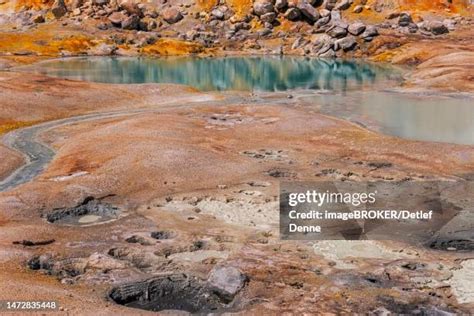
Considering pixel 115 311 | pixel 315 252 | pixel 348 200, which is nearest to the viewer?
pixel 115 311

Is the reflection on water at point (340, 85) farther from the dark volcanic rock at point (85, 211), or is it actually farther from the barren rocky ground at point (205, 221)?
the dark volcanic rock at point (85, 211)

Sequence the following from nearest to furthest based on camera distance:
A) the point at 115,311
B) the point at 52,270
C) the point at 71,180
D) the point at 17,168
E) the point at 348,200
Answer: the point at 115,311 < the point at 52,270 < the point at 348,200 < the point at 71,180 < the point at 17,168

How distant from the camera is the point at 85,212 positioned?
160ft

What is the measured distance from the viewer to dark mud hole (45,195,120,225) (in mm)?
46938

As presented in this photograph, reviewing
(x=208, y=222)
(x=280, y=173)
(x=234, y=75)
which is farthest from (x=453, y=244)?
(x=234, y=75)

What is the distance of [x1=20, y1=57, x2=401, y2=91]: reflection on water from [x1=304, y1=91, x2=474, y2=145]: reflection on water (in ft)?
78.3

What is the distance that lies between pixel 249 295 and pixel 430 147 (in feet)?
142

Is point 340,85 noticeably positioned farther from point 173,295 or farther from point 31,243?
point 173,295

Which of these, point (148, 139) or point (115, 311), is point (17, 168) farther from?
point (115, 311)

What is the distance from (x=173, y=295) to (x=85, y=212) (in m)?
17.7

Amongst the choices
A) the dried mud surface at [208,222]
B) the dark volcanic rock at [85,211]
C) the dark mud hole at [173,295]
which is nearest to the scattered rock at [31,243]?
the dried mud surface at [208,222]

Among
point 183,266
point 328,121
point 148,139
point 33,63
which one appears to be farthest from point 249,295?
point 33,63

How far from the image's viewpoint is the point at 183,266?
37219 mm

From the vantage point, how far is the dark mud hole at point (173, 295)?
108 ft
